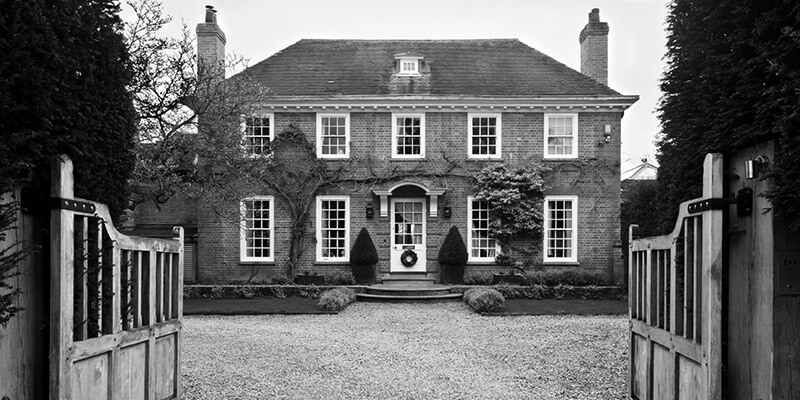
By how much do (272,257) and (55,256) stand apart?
17.2 m

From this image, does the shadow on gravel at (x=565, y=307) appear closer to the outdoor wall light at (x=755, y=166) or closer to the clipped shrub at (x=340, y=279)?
the clipped shrub at (x=340, y=279)

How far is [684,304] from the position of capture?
14.9 feet

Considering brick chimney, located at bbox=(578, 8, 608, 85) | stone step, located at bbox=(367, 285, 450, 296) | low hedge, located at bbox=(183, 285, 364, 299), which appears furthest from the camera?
brick chimney, located at bbox=(578, 8, 608, 85)

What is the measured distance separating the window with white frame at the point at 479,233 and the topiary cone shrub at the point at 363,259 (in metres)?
3.17

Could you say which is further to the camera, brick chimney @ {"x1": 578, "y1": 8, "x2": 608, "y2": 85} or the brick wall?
brick chimney @ {"x1": 578, "y1": 8, "x2": 608, "y2": 85}

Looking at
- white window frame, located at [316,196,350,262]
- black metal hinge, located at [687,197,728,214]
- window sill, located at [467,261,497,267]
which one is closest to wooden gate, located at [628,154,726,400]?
black metal hinge, located at [687,197,728,214]

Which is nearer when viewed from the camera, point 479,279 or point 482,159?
point 479,279

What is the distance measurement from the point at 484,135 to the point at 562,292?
5723 mm

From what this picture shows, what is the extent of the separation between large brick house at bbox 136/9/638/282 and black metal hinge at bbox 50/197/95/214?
16496 millimetres

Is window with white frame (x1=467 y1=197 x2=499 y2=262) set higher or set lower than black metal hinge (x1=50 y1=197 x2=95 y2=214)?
lower

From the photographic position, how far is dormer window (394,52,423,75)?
2200 cm

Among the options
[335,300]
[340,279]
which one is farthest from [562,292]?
[335,300]

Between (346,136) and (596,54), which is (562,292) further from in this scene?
(596,54)

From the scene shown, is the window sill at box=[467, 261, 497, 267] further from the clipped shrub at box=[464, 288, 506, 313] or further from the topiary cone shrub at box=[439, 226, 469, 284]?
the clipped shrub at box=[464, 288, 506, 313]
